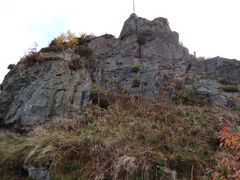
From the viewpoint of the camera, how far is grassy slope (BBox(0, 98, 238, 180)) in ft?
22.5

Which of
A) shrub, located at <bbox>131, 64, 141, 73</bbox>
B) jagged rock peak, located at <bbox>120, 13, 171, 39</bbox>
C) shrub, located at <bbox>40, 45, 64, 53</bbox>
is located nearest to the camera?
shrub, located at <bbox>131, 64, 141, 73</bbox>

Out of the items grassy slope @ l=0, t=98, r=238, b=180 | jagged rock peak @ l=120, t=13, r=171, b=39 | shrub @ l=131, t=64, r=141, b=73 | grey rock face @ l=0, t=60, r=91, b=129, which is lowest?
grassy slope @ l=0, t=98, r=238, b=180

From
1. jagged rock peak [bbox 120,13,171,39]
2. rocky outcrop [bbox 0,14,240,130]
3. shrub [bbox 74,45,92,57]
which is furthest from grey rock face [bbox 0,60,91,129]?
jagged rock peak [bbox 120,13,171,39]

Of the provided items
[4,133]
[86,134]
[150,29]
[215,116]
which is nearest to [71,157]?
[86,134]

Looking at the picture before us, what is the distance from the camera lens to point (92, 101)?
12062 millimetres

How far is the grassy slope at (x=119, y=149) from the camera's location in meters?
6.86

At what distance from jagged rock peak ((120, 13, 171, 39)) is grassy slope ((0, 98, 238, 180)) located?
30.1ft

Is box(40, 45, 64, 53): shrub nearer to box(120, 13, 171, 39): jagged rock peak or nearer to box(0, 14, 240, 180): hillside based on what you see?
box(0, 14, 240, 180): hillside

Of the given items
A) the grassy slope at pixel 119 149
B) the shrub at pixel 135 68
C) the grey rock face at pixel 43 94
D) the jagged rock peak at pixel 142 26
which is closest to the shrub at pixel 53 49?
the grey rock face at pixel 43 94

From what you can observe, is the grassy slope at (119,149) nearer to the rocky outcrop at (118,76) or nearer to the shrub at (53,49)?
the rocky outcrop at (118,76)

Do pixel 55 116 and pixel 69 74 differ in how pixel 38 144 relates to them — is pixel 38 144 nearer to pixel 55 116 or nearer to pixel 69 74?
pixel 55 116

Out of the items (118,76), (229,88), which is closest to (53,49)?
(118,76)

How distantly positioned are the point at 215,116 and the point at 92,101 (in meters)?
4.68

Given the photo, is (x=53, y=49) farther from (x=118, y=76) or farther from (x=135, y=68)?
(x=135, y=68)
